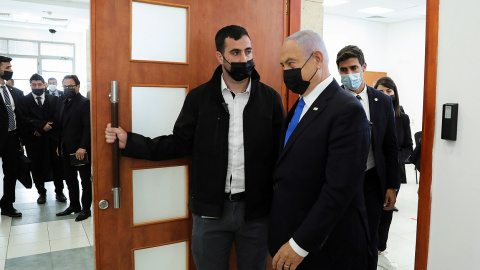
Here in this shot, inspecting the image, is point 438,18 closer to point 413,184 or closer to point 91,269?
point 91,269

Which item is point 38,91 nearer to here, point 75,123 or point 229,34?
point 75,123

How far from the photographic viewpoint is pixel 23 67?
12250 mm

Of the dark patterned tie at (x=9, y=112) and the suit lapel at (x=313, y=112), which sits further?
the dark patterned tie at (x=9, y=112)

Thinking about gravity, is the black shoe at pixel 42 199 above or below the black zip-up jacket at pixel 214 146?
below

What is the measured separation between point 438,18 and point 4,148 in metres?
4.61

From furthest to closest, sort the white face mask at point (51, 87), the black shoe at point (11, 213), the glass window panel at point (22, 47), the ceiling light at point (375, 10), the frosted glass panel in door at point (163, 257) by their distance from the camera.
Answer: the glass window panel at point (22, 47) → the white face mask at point (51, 87) → the ceiling light at point (375, 10) → the black shoe at point (11, 213) → the frosted glass panel in door at point (163, 257)

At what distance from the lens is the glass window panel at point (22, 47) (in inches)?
463

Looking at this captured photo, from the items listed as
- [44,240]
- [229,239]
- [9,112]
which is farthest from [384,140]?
[9,112]

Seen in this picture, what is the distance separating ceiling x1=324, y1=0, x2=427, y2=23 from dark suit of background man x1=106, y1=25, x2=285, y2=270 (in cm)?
623

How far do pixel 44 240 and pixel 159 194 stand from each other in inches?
96.0

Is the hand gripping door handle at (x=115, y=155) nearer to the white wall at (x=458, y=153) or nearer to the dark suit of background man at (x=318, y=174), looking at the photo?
the dark suit of background man at (x=318, y=174)

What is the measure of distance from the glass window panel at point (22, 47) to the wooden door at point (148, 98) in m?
12.1

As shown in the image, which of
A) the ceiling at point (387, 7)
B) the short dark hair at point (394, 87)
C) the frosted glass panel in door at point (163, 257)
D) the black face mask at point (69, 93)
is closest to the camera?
the frosted glass panel in door at point (163, 257)

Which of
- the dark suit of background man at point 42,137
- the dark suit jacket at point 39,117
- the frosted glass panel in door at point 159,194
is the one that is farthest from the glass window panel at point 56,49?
the frosted glass panel in door at point 159,194
